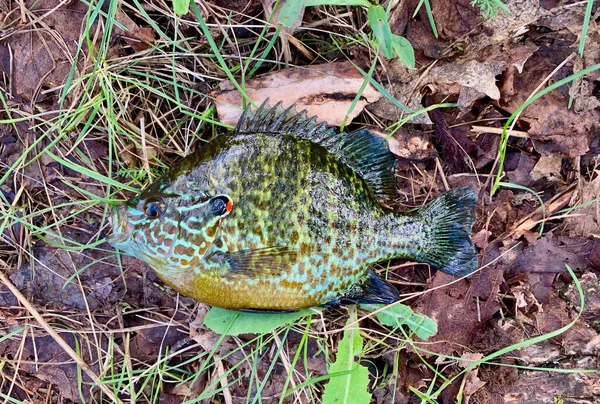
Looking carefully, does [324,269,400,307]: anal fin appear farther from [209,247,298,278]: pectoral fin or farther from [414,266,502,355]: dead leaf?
[209,247,298,278]: pectoral fin

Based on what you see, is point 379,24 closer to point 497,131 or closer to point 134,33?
point 497,131

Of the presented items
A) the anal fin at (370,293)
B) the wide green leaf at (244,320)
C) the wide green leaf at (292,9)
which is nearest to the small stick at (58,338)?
the wide green leaf at (244,320)

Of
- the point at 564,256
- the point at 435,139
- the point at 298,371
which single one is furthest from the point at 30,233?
the point at 564,256

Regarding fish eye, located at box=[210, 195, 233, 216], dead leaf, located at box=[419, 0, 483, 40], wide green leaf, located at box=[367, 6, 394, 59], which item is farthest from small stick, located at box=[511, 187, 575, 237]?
fish eye, located at box=[210, 195, 233, 216]

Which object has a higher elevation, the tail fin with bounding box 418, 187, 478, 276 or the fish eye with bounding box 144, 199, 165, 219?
the fish eye with bounding box 144, 199, 165, 219

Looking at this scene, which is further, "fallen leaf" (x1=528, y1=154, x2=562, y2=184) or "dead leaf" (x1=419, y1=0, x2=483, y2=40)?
"fallen leaf" (x1=528, y1=154, x2=562, y2=184)

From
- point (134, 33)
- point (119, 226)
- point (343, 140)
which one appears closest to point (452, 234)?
point (343, 140)

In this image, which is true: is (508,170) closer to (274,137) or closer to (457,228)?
(457,228)
